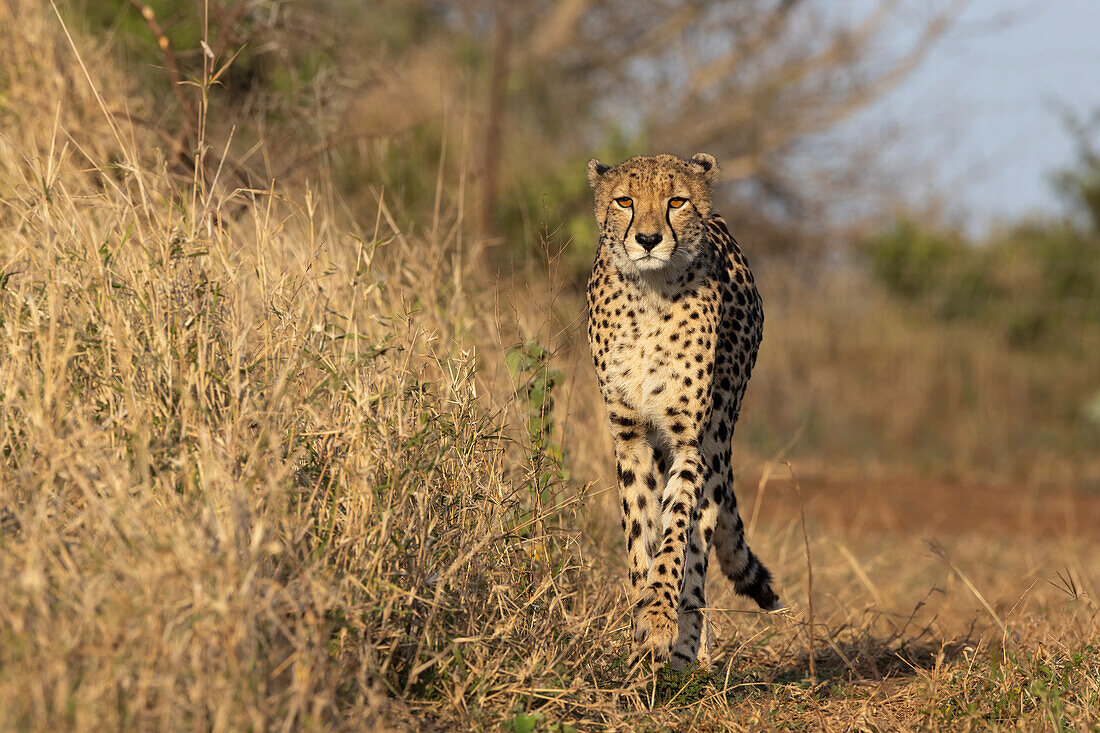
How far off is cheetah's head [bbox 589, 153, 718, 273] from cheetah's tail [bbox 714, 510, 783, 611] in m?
0.88

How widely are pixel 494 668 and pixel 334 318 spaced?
142cm

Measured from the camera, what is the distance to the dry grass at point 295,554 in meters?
2.30

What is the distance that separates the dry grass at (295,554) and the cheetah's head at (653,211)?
48cm

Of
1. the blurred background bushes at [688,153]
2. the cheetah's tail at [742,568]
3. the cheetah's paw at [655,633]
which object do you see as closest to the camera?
the cheetah's paw at [655,633]

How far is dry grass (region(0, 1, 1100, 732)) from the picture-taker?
2.30m

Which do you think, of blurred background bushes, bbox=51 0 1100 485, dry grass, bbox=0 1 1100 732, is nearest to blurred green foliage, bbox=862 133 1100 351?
blurred background bushes, bbox=51 0 1100 485

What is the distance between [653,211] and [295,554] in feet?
5.12

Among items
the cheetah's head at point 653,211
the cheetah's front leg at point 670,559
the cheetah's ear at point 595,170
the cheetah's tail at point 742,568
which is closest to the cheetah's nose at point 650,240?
the cheetah's head at point 653,211

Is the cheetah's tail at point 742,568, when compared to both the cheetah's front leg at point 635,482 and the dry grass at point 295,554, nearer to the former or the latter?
the dry grass at point 295,554

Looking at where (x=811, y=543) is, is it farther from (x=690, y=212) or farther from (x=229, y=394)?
(x=229, y=394)

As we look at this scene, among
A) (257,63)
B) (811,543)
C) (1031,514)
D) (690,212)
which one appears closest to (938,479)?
(1031,514)

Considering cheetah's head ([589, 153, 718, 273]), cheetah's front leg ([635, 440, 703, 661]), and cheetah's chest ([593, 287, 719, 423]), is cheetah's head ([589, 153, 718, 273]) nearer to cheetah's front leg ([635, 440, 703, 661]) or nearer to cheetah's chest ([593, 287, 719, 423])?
cheetah's chest ([593, 287, 719, 423])

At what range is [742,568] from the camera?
12.7 ft

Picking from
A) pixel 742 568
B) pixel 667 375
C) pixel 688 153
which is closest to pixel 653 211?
pixel 667 375
